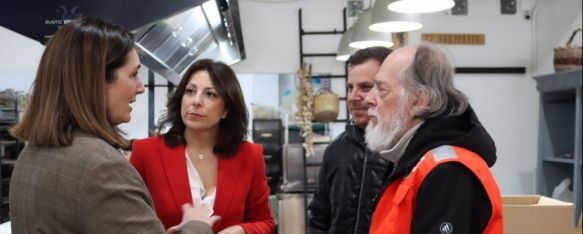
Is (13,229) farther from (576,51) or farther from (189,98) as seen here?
(576,51)

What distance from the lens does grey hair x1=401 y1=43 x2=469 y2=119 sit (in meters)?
1.15

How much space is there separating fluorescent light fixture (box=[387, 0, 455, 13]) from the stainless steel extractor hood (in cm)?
76

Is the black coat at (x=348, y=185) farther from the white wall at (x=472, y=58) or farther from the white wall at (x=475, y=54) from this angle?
the white wall at (x=475, y=54)

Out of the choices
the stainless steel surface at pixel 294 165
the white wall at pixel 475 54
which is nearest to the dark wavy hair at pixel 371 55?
the stainless steel surface at pixel 294 165

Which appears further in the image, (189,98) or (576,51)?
(189,98)

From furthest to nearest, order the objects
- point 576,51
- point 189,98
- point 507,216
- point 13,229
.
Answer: point 189,98 → point 507,216 → point 13,229 → point 576,51

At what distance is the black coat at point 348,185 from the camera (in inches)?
60.7

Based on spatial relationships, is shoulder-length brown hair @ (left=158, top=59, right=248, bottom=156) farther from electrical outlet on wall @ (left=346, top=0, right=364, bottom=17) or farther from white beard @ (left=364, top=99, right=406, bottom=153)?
electrical outlet on wall @ (left=346, top=0, right=364, bottom=17)

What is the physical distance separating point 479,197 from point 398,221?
0.56 ft

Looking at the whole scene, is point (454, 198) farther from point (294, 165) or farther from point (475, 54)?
point (475, 54)

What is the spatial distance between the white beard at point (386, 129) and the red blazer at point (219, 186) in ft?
1.83

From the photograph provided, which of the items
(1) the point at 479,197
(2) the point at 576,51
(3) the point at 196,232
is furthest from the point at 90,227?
(2) the point at 576,51

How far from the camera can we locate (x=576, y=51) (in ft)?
3.14

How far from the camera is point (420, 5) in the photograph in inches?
82.0
